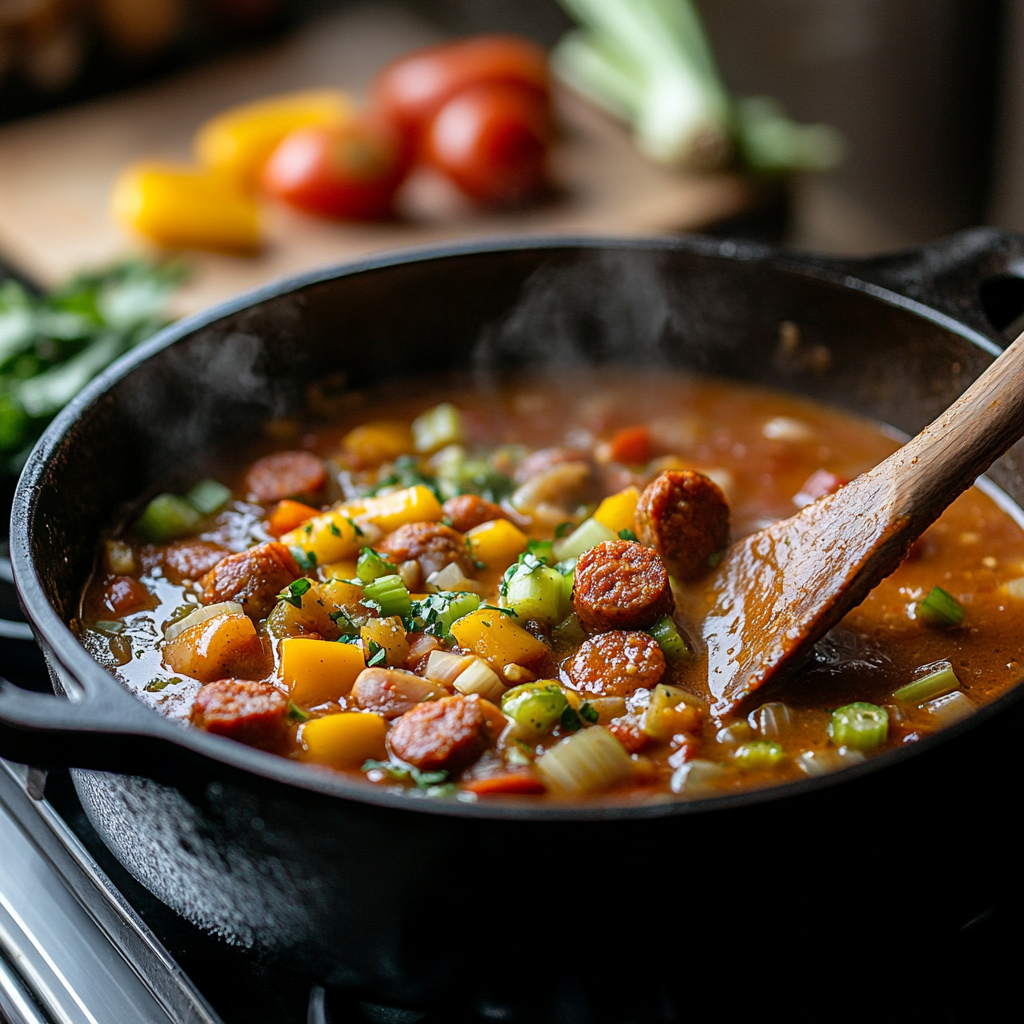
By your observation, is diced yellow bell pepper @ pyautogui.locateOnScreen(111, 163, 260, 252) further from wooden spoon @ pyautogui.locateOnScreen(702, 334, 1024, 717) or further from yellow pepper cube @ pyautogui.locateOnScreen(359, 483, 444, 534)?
wooden spoon @ pyautogui.locateOnScreen(702, 334, 1024, 717)

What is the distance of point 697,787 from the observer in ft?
6.01

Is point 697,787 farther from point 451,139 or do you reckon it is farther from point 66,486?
point 451,139

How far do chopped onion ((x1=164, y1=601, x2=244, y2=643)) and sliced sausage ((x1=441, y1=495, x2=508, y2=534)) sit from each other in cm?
49

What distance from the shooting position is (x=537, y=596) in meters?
2.16

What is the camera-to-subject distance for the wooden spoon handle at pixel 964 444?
1930mm

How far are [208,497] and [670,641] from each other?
115 cm

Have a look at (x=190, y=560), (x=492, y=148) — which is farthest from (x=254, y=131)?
(x=190, y=560)

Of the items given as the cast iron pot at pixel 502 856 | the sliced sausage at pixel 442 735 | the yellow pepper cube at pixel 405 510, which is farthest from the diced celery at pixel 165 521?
the sliced sausage at pixel 442 735

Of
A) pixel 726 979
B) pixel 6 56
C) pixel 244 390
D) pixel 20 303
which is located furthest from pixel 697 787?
pixel 6 56

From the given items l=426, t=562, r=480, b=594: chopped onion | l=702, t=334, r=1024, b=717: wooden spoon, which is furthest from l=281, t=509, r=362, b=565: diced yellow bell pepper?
l=702, t=334, r=1024, b=717: wooden spoon

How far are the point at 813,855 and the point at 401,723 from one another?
0.71 metres

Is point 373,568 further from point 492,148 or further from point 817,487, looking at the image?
point 492,148

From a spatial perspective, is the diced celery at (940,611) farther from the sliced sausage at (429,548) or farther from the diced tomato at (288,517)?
the diced tomato at (288,517)

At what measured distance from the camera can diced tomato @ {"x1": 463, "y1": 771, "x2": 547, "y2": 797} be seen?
1.78m
